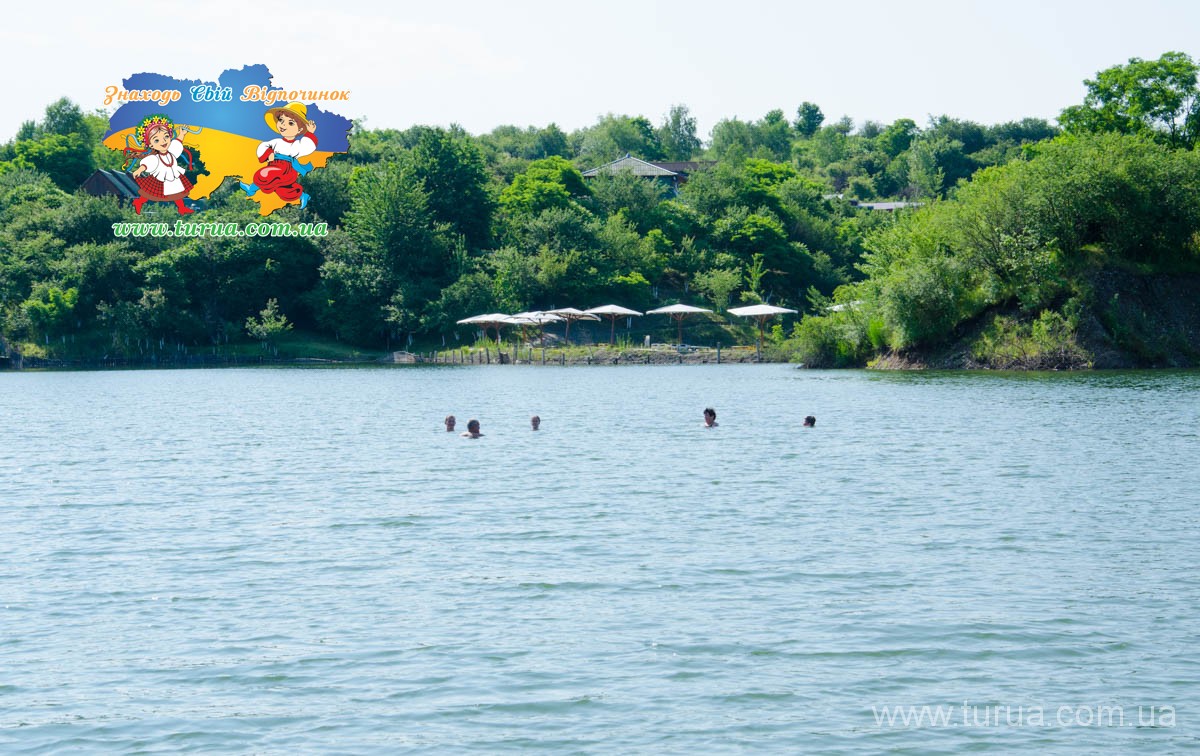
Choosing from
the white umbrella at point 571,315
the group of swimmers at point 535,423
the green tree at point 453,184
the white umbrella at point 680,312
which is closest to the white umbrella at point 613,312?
the white umbrella at point 571,315

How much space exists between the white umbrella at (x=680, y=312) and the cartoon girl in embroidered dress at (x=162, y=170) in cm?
4513

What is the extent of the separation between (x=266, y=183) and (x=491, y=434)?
75.1 metres

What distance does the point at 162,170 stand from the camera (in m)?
111

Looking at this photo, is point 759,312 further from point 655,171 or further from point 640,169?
point 640,169

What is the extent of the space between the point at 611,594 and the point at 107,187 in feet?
355

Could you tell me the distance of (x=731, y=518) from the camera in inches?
915

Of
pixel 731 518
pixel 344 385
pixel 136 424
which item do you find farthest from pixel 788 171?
pixel 731 518

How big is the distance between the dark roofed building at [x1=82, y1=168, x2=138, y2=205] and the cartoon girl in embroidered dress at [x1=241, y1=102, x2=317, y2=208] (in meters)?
12.0

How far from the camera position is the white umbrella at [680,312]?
9375 centimetres

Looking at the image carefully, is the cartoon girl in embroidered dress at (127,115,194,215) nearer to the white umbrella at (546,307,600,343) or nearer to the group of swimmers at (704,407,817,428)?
the white umbrella at (546,307,600,343)

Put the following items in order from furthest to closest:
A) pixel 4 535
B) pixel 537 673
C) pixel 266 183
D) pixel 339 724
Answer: pixel 266 183 → pixel 4 535 → pixel 537 673 → pixel 339 724

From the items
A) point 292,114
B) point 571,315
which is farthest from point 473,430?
point 292,114

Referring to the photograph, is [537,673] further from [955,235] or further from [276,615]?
[955,235]

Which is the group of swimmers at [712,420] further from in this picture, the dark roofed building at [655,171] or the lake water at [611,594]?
the dark roofed building at [655,171]
